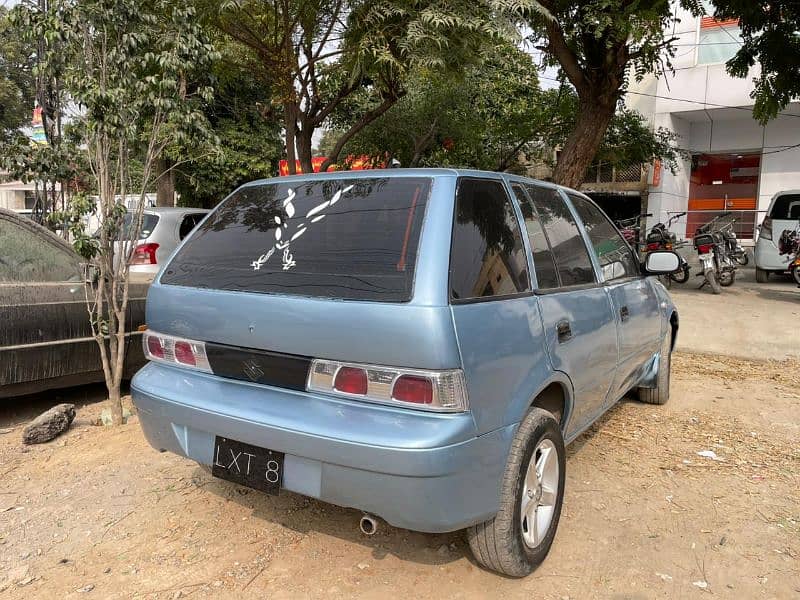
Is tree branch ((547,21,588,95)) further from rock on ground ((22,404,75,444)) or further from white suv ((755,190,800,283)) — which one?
rock on ground ((22,404,75,444))

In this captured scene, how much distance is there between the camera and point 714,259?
10992mm

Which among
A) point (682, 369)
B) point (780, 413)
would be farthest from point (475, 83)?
point (780, 413)

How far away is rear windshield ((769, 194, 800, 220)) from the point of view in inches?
461

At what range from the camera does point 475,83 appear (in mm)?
15273

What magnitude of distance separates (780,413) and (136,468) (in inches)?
179

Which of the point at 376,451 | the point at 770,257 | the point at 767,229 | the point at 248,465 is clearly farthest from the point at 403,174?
the point at 767,229

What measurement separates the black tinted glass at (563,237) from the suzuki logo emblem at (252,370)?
1.44 metres

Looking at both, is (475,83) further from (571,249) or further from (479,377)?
(479,377)

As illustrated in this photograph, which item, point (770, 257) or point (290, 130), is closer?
point (290, 130)

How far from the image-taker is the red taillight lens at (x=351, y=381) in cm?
215

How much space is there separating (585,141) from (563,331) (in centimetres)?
700

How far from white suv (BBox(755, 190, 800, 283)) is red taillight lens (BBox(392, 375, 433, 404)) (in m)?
12.1

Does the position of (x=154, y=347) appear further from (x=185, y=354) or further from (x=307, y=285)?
(x=307, y=285)

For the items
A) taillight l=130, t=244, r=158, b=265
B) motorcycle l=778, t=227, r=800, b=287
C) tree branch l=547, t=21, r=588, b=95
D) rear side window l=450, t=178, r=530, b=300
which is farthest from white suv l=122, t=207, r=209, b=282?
motorcycle l=778, t=227, r=800, b=287
